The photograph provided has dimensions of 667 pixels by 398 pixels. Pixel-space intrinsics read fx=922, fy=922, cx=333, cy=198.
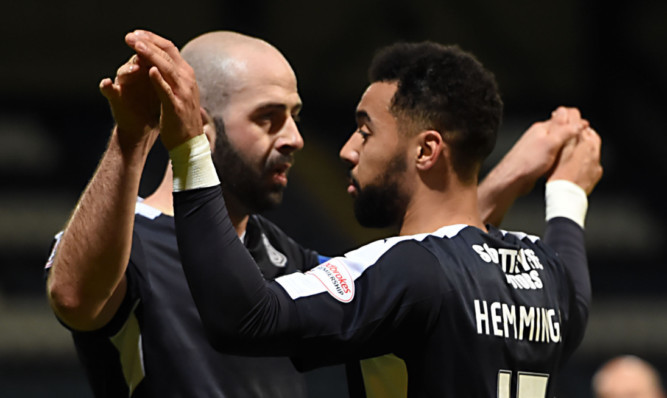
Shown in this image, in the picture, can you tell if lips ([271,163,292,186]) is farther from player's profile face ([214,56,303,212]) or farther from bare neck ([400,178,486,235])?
bare neck ([400,178,486,235])

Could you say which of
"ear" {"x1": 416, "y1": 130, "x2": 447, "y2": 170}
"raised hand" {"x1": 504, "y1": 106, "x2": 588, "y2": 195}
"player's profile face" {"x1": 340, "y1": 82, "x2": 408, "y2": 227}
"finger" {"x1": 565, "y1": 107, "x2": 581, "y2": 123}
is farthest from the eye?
→ "finger" {"x1": 565, "y1": 107, "x2": 581, "y2": 123}

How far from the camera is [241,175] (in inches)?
97.0

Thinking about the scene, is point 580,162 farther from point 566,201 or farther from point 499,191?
point 499,191

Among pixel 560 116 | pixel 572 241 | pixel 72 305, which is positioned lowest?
pixel 72 305

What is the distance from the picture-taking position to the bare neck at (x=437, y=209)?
2076mm

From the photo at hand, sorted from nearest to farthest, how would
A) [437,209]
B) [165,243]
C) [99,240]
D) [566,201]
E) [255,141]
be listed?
[99,240]
[437,209]
[165,243]
[255,141]
[566,201]

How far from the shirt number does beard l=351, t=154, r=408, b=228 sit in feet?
1.41

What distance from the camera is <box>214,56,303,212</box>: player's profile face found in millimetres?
2459

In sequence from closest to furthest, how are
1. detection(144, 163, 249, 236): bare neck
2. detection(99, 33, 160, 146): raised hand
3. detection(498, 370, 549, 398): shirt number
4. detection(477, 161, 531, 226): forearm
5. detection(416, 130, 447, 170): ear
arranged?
1. detection(99, 33, 160, 146): raised hand
2. detection(498, 370, 549, 398): shirt number
3. detection(416, 130, 447, 170): ear
4. detection(144, 163, 249, 236): bare neck
5. detection(477, 161, 531, 226): forearm

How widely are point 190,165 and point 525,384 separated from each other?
2.86 feet

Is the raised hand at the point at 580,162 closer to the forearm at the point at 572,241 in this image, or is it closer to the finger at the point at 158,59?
the forearm at the point at 572,241

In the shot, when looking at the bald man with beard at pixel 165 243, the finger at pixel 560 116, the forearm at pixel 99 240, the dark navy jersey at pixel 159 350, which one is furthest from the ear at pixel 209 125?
the finger at pixel 560 116

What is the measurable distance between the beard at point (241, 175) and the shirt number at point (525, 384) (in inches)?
33.3

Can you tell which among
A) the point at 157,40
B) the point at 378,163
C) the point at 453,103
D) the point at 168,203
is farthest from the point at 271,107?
the point at 157,40
